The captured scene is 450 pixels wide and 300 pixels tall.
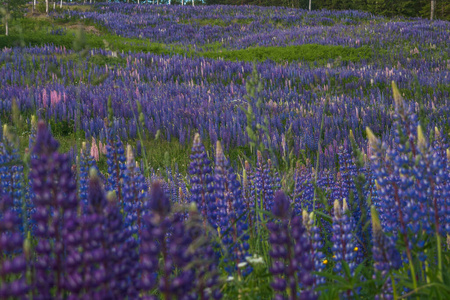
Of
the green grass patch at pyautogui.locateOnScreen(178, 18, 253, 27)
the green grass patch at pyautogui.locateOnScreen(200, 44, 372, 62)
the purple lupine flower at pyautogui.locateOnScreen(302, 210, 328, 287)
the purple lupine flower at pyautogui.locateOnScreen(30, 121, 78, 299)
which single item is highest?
the green grass patch at pyautogui.locateOnScreen(178, 18, 253, 27)

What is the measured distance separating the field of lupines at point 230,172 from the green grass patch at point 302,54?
10 centimetres

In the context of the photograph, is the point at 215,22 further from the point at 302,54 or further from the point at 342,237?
the point at 342,237

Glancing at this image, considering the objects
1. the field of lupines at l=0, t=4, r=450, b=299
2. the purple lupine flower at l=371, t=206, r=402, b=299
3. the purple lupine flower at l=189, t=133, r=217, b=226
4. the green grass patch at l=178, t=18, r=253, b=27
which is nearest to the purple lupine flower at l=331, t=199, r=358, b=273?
the field of lupines at l=0, t=4, r=450, b=299

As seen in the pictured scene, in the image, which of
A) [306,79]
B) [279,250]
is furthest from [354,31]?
[279,250]

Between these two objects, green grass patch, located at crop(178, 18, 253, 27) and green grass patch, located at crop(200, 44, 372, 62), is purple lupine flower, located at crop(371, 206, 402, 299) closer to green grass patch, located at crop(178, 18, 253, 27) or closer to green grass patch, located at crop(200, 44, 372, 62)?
green grass patch, located at crop(200, 44, 372, 62)

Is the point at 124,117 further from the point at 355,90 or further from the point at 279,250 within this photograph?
the point at 279,250

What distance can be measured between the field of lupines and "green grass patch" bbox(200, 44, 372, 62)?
3.9 inches

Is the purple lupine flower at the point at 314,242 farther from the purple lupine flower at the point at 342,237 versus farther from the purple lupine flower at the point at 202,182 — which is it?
the purple lupine flower at the point at 202,182

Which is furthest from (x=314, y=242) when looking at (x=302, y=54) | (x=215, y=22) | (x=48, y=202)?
(x=215, y=22)

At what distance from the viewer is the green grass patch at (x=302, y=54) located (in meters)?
17.9

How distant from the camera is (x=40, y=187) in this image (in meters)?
1.40

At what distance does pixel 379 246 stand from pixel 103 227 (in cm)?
118

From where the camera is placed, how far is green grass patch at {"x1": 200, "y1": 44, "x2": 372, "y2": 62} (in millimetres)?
17930

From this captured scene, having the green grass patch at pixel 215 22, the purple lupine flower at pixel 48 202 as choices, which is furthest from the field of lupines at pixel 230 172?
the green grass patch at pixel 215 22
